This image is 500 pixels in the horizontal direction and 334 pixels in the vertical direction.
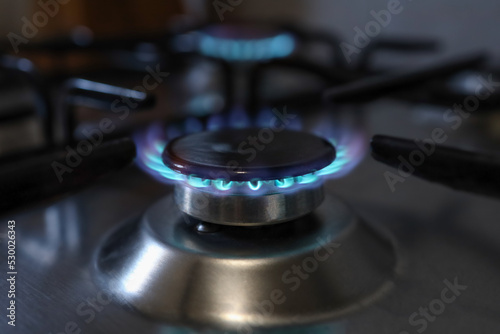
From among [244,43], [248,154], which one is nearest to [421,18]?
[244,43]

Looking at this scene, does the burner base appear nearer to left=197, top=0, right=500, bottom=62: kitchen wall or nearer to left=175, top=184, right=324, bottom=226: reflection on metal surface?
left=175, top=184, right=324, bottom=226: reflection on metal surface

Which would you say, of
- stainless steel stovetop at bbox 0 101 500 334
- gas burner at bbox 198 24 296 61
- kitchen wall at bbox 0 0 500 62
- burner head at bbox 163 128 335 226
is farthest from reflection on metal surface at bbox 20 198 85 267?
kitchen wall at bbox 0 0 500 62

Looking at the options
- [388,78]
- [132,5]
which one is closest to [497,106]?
[388,78]

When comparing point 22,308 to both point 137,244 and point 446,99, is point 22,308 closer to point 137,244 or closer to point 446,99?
point 137,244

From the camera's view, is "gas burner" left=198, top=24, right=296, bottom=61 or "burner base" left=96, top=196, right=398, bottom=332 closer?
"burner base" left=96, top=196, right=398, bottom=332

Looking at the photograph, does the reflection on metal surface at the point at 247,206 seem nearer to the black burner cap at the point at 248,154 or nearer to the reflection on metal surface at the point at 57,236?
the black burner cap at the point at 248,154

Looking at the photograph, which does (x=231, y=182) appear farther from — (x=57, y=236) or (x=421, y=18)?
(x=421, y=18)
